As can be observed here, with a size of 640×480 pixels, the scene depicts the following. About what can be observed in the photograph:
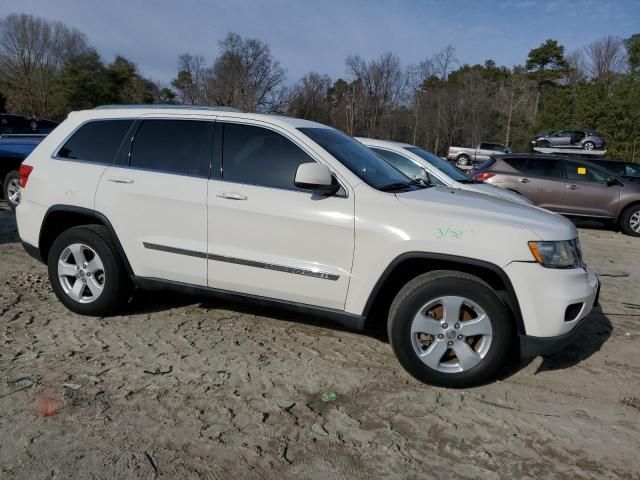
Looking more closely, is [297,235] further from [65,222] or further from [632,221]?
[632,221]

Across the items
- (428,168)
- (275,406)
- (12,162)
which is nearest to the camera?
(275,406)

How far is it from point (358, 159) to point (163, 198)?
1.56 m

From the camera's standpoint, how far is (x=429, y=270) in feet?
12.0

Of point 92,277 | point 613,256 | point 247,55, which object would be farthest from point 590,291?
point 247,55

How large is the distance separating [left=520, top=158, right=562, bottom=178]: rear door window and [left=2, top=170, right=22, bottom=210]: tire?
1044 centimetres

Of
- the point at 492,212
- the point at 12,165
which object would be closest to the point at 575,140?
the point at 12,165

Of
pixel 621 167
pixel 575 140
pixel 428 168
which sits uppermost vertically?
pixel 575 140

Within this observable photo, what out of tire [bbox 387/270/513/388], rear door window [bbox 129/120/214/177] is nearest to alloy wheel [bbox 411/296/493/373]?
tire [bbox 387/270/513/388]

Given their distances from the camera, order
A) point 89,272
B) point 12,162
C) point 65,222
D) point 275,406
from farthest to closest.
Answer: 1. point 12,162
2. point 65,222
3. point 89,272
4. point 275,406

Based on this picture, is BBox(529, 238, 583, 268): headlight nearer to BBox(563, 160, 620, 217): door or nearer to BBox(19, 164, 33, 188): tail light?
BBox(19, 164, 33, 188): tail light

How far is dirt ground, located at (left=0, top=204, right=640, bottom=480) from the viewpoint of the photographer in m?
2.69

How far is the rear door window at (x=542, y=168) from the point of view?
11.7 m

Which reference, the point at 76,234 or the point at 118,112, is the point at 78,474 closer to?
the point at 76,234

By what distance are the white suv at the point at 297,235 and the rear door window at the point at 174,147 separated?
1 cm
